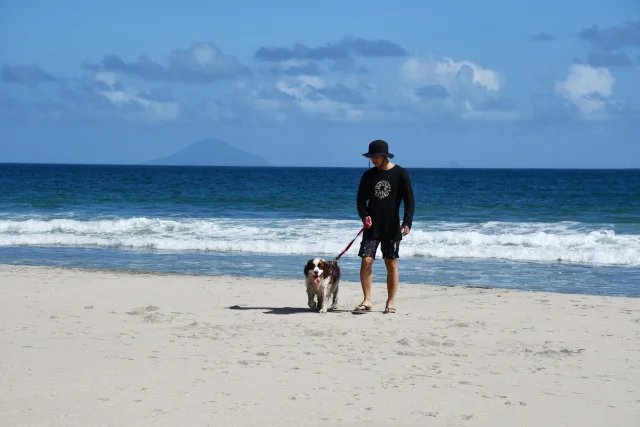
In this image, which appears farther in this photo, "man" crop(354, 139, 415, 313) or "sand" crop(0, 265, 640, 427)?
"man" crop(354, 139, 415, 313)

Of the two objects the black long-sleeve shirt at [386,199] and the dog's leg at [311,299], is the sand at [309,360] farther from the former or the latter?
the black long-sleeve shirt at [386,199]

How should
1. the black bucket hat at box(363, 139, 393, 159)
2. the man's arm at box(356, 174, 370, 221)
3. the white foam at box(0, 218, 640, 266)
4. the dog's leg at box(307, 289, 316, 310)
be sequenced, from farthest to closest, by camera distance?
the white foam at box(0, 218, 640, 266)
the dog's leg at box(307, 289, 316, 310)
the man's arm at box(356, 174, 370, 221)
the black bucket hat at box(363, 139, 393, 159)

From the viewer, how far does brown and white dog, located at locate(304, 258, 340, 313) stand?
7934 millimetres

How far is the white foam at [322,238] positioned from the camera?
591 inches

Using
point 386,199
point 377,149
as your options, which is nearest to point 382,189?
point 386,199

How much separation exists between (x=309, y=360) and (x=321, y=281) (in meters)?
2.09

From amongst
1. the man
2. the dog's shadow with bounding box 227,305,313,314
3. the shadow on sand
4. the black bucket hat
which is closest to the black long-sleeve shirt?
the man

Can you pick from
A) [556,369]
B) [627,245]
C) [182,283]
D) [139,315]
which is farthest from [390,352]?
[627,245]

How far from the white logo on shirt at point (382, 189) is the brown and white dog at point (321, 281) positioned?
3.08 feet

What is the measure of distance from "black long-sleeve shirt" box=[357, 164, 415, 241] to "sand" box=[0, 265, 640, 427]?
3.07ft

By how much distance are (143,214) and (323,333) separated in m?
20.2

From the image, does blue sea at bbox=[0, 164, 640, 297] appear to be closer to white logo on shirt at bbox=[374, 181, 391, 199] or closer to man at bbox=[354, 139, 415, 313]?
man at bbox=[354, 139, 415, 313]

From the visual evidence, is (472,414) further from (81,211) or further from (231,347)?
(81,211)

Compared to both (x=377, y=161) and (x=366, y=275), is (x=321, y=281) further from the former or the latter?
(x=377, y=161)
